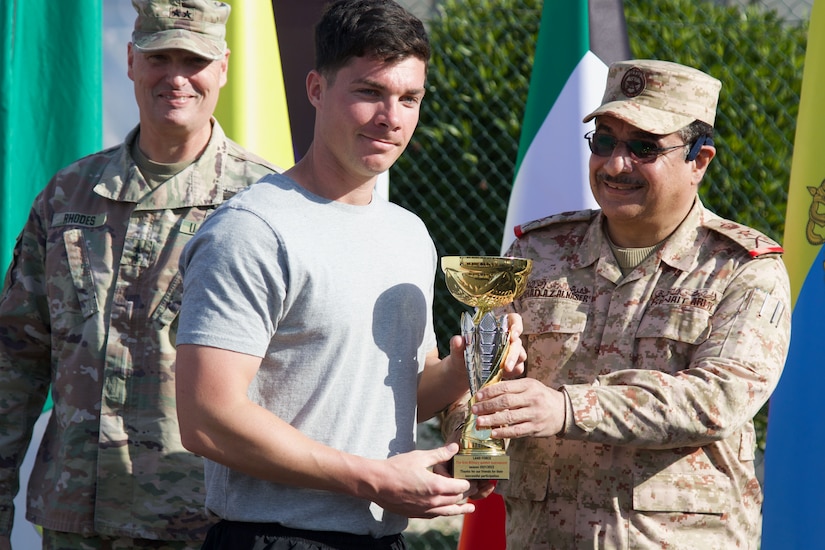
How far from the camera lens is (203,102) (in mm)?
3004

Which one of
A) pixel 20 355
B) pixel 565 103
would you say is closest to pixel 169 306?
pixel 20 355

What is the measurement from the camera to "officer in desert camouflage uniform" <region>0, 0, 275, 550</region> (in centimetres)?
279

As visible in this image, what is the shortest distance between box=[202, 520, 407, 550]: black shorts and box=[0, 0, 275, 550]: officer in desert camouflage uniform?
0.72 metres

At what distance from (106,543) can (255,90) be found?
192 centimetres

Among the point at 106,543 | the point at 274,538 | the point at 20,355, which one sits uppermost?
the point at 20,355

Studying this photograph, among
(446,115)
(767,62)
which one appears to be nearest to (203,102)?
(446,115)

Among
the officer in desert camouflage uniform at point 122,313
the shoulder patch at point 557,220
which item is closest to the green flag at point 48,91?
the officer in desert camouflage uniform at point 122,313

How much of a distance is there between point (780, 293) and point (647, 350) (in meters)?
0.37

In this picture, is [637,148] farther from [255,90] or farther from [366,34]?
[255,90]

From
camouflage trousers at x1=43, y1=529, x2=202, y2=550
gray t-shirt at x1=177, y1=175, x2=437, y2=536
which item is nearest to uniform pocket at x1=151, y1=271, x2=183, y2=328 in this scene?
camouflage trousers at x1=43, y1=529, x2=202, y2=550

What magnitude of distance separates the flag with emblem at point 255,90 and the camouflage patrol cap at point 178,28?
0.98 meters

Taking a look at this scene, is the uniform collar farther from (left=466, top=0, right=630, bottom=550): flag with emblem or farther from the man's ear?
(left=466, top=0, right=630, bottom=550): flag with emblem

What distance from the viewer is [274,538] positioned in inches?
81.0

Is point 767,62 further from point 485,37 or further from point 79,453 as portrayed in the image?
point 79,453
